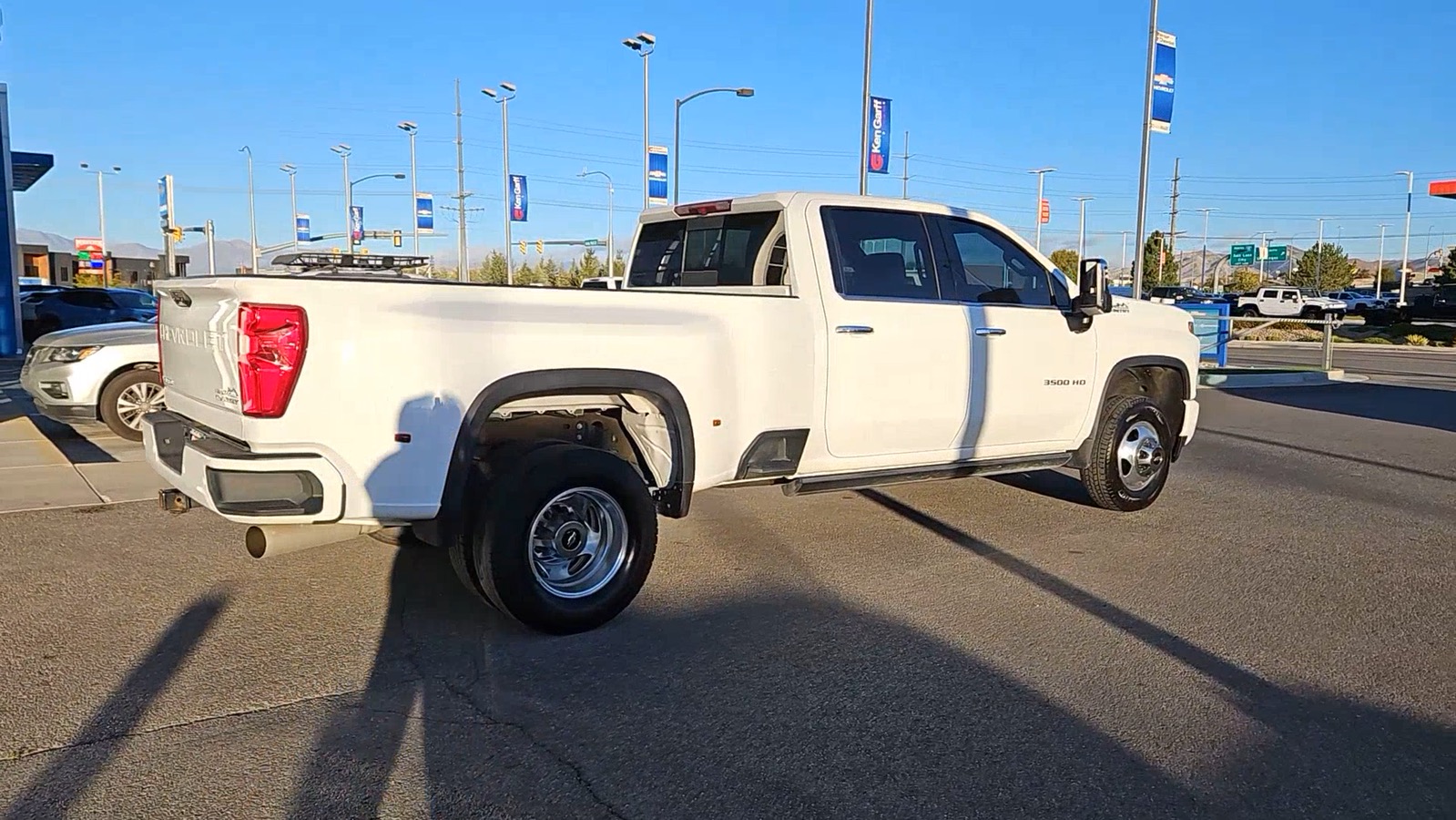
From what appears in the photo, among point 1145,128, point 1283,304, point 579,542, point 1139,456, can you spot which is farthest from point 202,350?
point 1283,304

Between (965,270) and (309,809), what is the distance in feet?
15.4

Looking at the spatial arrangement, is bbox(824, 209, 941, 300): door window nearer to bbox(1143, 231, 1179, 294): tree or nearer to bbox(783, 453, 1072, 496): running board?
bbox(783, 453, 1072, 496): running board

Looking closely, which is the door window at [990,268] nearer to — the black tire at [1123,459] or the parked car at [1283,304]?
the black tire at [1123,459]

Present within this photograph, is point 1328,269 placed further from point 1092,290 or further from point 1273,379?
point 1092,290

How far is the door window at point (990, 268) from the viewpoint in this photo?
649cm

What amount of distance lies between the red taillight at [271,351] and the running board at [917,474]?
2.64 metres

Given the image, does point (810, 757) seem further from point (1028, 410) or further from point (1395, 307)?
point (1395, 307)

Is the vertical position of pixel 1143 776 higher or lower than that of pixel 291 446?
lower

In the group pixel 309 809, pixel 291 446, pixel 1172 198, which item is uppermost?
pixel 1172 198

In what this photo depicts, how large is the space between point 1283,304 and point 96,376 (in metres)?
55.1

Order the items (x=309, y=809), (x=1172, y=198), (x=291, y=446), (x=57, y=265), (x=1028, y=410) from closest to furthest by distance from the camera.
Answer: (x=309, y=809) < (x=291, y=446) < (x=1028, y=410) < (x=57, y=265) < (x=1172, y=198)

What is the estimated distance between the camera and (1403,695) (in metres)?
4.23

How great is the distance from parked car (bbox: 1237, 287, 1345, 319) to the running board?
162 feet

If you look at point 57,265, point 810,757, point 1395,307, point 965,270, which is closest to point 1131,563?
point 965,270
